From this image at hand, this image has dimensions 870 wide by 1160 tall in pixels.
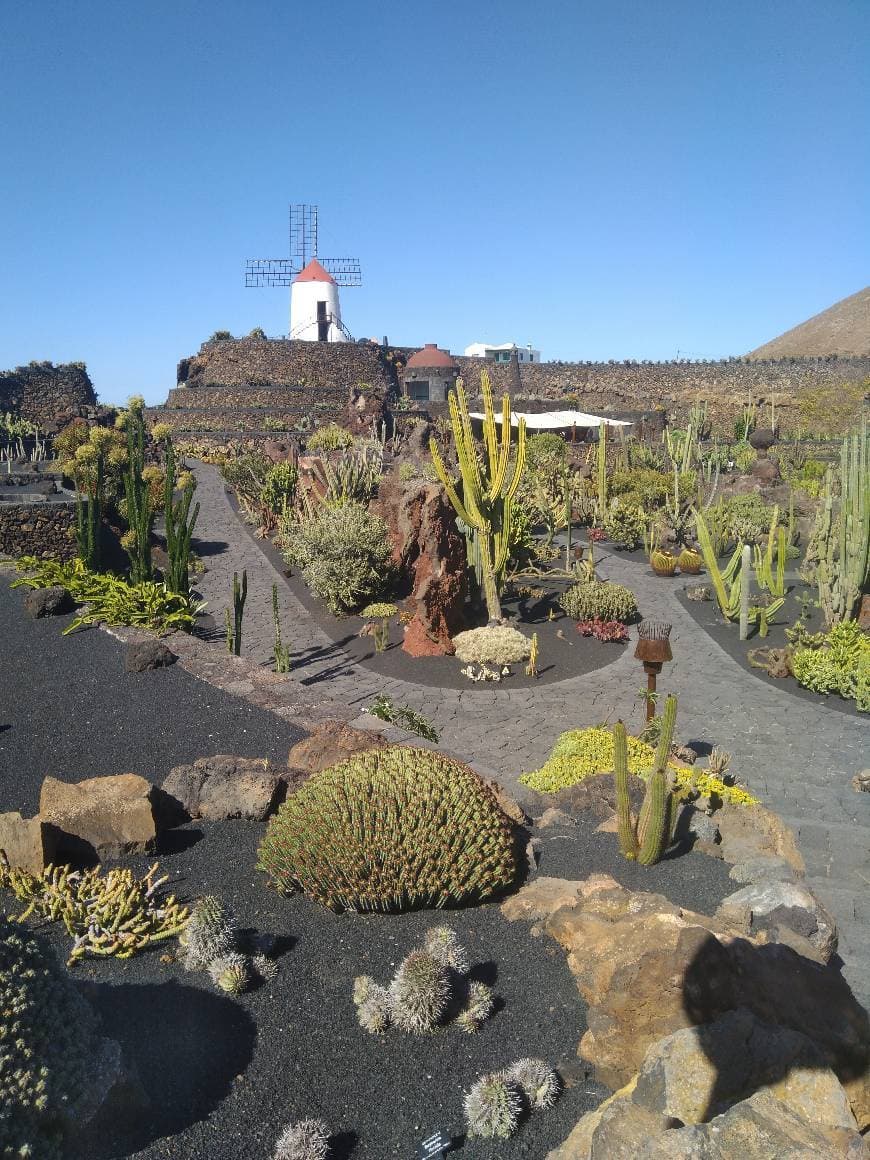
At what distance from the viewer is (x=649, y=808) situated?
466cm

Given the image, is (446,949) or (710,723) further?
(710,723)

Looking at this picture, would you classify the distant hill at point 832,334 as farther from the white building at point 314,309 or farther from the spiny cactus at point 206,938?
the spiny cactus at point 206,938

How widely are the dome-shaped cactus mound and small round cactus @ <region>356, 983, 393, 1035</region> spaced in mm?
646

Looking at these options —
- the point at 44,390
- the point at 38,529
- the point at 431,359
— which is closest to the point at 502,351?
the point at 431,359

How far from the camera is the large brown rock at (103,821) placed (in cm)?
457

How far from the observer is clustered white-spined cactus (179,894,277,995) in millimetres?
3584

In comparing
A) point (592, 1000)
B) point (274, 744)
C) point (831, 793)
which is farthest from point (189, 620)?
point (592, 1000)

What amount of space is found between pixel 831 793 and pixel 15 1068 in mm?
6125

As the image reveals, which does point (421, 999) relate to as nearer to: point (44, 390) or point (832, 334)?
point (44, 390)

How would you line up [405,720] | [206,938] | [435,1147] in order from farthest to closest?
1. [405,720]
2. [206,938]
3. [435,1147]

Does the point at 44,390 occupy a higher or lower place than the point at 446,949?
higher

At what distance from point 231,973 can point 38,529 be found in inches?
471

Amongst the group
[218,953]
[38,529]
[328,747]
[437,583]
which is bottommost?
[218,953]

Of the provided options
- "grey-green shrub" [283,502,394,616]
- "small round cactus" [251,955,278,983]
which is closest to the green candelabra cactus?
"small round cactus" [251,955,278,983]
